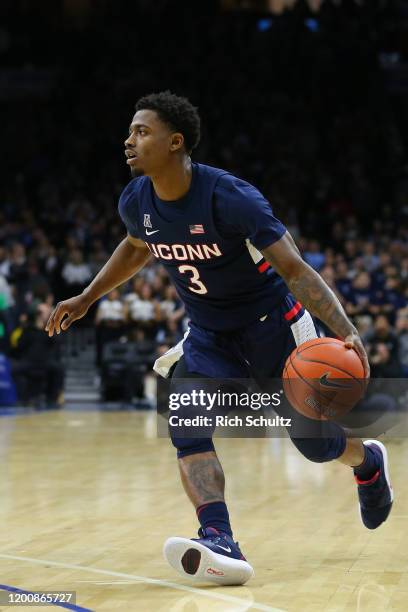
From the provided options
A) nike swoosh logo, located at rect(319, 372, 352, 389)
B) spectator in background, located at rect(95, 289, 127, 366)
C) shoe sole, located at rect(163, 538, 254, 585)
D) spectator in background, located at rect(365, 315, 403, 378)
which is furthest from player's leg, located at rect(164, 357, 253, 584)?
spectator in background, located at rect(95, 289, 127, 366)

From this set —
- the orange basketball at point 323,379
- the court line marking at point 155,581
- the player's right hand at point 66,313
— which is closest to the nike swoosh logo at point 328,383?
the orange basketball at point 323,379

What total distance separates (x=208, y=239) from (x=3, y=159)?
20.2 metres

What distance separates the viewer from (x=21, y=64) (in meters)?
25.1

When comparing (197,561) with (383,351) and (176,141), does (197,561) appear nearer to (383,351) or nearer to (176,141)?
(176,141)

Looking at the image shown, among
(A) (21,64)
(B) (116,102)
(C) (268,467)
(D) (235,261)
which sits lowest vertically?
(C) (268,467)

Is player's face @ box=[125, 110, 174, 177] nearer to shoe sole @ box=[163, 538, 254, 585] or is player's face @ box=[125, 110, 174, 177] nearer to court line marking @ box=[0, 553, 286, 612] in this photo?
shoe sole @ box=[163, 538, 254, 585]

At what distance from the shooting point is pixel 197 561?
174 inches

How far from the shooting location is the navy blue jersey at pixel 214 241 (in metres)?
4.61

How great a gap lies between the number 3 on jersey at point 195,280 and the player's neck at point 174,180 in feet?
1.04

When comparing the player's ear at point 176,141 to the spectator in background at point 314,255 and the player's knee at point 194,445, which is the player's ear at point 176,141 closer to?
the player's knee at point 194,445

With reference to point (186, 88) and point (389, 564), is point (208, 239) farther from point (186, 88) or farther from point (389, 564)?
point (186, 88)

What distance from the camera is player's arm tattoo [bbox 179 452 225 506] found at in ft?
15.4

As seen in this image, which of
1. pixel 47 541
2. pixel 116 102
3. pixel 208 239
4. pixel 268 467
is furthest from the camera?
pixel 116 102

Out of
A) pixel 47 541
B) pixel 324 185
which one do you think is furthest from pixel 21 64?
pixel 47 541
